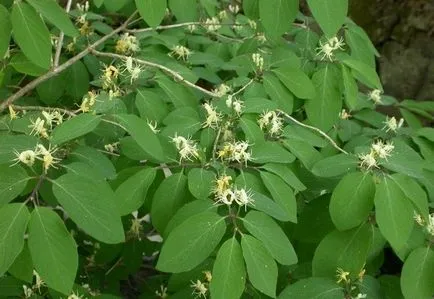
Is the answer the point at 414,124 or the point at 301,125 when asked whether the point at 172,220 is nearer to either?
the point at 301,125

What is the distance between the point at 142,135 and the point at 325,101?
2.04 feet

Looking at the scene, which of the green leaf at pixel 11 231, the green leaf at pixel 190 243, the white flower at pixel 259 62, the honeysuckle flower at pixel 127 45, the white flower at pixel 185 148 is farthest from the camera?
the honeysuckle flower at pixel 127 45

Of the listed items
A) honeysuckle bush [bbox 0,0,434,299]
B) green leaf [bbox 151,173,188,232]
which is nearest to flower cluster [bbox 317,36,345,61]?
honeysuckle bush [bbox 0,0,434,299]

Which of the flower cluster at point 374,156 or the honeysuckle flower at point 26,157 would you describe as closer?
the honeysuckle flower at point 26,157

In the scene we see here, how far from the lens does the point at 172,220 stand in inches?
51.9

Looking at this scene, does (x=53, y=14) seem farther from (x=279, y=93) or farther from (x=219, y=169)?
Result: (x=279, y=93)

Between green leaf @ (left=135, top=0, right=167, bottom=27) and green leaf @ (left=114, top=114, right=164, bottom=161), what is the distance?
0.72ft

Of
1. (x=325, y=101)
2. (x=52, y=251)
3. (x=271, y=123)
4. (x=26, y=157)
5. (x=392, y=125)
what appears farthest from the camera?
(x=392, y=125)

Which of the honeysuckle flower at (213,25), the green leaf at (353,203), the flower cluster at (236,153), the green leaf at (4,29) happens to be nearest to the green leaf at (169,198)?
the flower cluster at (236,153)

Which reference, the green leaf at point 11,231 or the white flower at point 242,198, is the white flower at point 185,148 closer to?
the white flower at point 242,198

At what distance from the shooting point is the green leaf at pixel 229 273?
1.16 meters

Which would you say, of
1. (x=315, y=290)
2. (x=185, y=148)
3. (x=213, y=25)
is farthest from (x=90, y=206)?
(x=213, y=25)

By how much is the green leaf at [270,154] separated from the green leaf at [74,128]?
0.38m

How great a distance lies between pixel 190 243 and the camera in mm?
1217
